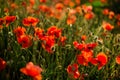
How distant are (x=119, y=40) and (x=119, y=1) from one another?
3.54 meters

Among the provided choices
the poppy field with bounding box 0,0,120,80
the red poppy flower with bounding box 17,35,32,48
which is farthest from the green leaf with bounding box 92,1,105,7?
the red poppy flower with bounding box 17,35,32,48

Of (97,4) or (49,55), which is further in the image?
(97,4)

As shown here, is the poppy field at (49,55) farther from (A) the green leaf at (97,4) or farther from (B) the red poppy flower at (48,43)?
(A) the green leaf at (97,4)

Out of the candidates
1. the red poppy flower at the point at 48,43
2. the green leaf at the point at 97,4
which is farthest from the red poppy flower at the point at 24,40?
the green leaf at the point at 97,4

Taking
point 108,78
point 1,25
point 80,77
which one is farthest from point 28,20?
point 108,78

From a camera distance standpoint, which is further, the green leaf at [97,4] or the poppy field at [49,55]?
the green leaf at [97,4]

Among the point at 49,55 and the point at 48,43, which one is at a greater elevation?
the point at 48,43

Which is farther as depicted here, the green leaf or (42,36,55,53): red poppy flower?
the green leaf

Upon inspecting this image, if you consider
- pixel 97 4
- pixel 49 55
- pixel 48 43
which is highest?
pixel 97 4

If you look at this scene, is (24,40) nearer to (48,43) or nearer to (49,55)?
(48,43)

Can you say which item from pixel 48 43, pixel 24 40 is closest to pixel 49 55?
pixel 48 43

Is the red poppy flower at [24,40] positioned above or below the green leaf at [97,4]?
below

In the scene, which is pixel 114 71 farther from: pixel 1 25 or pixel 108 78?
pixel 1 25

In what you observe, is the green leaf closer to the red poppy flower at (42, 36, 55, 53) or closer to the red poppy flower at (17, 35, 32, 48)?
the red poppy flower at (42, 36, 55, 53)
